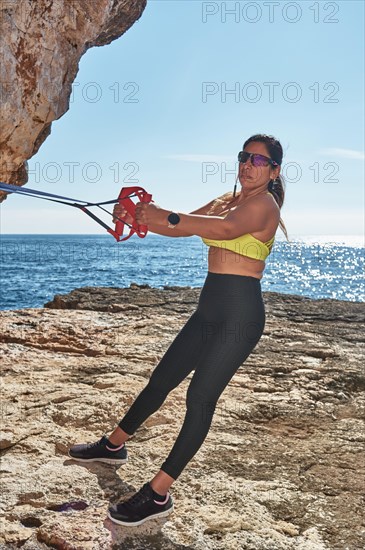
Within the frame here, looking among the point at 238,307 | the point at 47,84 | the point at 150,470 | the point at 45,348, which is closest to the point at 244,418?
the point at 150,470

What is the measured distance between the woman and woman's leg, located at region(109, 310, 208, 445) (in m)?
0.03

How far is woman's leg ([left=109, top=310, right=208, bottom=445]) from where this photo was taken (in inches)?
113

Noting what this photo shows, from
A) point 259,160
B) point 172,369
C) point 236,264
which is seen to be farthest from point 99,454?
point 259,160

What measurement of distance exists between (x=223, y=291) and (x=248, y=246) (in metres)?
0.29

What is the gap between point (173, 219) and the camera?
7.93 ft

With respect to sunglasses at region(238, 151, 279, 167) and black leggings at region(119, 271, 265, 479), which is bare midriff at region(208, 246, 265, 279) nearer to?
black leggings at region(119, 271, 265, 479)

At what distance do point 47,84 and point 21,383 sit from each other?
2.54 meters

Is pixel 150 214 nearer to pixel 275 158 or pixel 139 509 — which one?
pixel 275 158

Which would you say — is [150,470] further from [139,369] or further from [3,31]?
[3,31]

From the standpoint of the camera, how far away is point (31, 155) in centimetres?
407

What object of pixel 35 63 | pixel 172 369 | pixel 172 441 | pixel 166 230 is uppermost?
pixel 35 63

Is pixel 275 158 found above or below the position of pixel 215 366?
above

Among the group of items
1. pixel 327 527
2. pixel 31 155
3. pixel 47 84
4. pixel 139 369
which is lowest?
pixel 327 527

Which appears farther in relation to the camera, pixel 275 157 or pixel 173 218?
pixel 275 157
